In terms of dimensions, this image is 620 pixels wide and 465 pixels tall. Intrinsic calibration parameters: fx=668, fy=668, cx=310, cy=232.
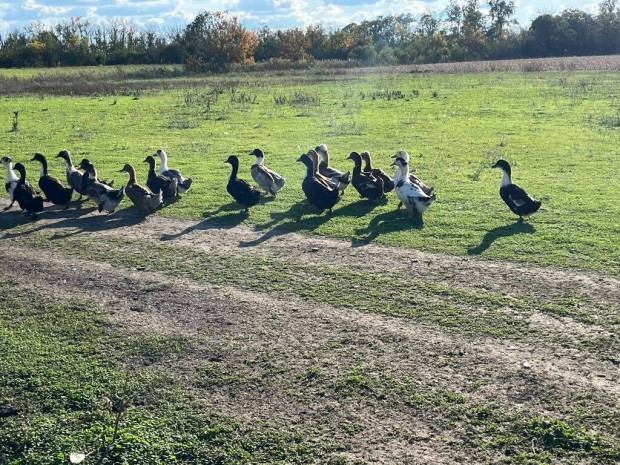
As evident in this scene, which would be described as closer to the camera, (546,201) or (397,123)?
(546,201)

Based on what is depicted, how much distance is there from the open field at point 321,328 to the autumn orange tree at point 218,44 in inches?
2147

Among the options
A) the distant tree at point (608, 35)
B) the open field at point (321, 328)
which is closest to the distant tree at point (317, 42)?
the distant tree at point (608, 35)

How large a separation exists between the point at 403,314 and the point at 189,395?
2831 millimetres

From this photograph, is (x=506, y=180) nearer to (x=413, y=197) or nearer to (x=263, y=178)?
(x=413, y=197)

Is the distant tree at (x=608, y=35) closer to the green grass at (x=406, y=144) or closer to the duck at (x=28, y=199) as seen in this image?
the green grass at (x=406, y=144)

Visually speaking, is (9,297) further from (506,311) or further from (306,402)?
(506,311)

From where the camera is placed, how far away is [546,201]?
1295 cm

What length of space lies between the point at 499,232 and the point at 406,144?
9638 mm

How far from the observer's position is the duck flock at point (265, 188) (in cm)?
1195

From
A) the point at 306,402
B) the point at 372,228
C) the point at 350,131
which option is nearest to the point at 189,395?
the point at 306,402

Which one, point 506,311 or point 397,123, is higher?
point 397,123

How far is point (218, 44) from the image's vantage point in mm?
68625

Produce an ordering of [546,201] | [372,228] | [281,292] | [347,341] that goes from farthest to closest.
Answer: [546,201] → [372,228] → [281,292] → [347,341]

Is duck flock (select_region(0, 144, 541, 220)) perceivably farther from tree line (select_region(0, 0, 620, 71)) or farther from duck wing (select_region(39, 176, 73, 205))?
tree line (select_region(0, 0, 620, 71))
